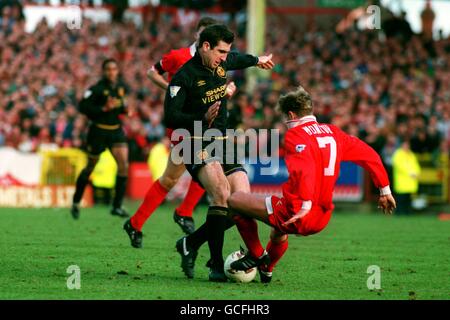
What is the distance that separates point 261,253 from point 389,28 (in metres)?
→ 24.8

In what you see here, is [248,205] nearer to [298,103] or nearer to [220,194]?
[220,194]

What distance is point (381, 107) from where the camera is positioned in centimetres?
2572

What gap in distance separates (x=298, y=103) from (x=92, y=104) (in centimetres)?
728

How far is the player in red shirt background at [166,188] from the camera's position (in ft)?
34.3

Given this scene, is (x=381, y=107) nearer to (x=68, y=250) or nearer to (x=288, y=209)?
(x=68, y=250)

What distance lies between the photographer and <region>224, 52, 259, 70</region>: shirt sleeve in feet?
31.2

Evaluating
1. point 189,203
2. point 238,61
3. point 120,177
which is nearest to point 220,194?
point 238,61

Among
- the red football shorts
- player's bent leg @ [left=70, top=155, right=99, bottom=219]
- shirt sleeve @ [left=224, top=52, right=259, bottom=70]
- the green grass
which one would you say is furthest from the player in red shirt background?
player's bent leg @ [left=70, top=155, right=99, bottom=219]

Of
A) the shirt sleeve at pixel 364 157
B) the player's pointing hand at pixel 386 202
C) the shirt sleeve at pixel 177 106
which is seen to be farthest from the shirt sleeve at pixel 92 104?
the player's pointing hand at pixel 386 202

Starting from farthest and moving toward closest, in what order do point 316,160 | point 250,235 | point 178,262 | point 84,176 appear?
point 84,176, point 178,262, point 250,235, point 316,160

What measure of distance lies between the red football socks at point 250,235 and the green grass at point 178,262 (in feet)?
1.00

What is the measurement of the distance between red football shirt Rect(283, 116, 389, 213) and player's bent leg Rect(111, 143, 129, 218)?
6.85 metres

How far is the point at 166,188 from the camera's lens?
10727 millimetres
